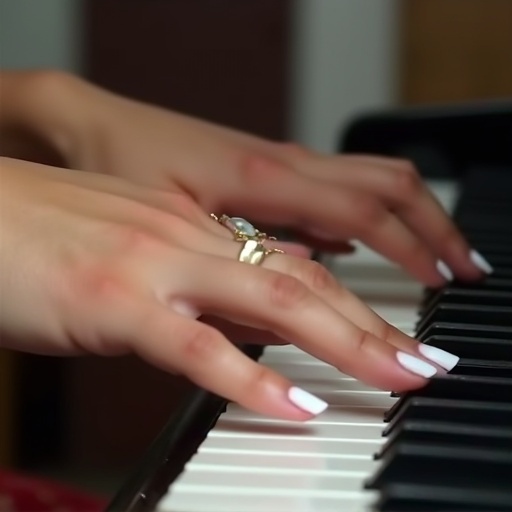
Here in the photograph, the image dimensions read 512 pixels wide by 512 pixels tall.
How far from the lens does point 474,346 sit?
57 cm

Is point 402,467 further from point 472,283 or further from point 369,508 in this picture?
point 472,283

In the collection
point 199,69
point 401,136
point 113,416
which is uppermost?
point 401,136

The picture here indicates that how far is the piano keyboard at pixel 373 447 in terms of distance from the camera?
0.40 metres

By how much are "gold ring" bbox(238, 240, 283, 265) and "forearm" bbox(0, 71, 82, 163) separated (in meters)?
0.27

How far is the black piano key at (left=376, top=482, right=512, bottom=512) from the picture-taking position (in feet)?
1.28

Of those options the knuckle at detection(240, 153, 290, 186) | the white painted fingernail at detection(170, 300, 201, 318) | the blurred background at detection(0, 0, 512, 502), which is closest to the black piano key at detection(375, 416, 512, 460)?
the white painted fingernail at detection(170, 300, 201, 318)

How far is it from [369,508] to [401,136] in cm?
75

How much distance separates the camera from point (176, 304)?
19.6 inches

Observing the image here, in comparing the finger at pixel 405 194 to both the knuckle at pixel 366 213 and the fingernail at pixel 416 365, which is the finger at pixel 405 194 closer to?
the knuckle at pixel 366 213

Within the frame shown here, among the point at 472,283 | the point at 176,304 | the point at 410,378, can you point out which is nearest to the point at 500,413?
the point at 410,378

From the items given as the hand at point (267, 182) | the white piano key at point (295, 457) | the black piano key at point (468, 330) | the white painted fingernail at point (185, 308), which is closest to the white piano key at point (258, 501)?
the white piano key at point (295, 457)

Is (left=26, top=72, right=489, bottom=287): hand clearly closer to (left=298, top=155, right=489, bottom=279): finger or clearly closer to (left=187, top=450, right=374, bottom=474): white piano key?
(left=298, top=155, right=489, bottom=279): finger

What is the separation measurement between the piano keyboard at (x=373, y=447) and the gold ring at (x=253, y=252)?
0.07 metres

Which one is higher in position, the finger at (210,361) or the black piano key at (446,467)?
the black piano key at (446,467)
